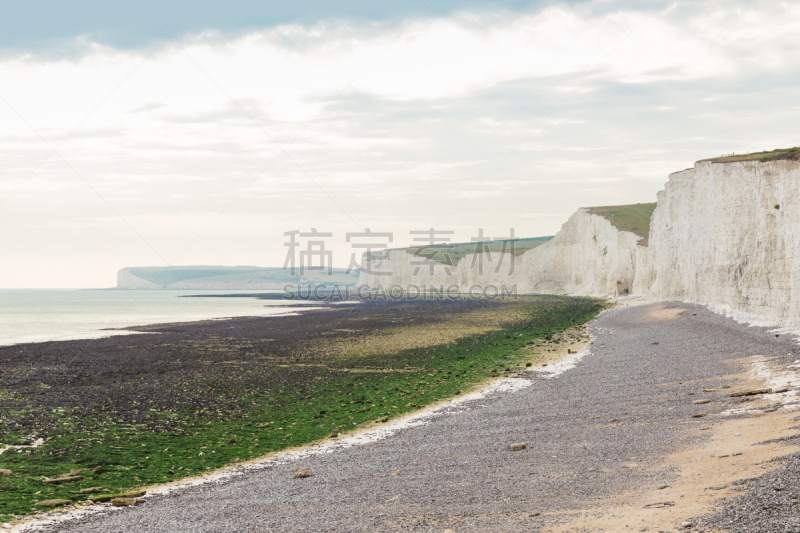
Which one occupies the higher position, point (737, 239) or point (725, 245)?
point (737, 239)

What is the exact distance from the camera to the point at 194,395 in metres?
17.3

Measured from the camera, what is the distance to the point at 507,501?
24.1 ft

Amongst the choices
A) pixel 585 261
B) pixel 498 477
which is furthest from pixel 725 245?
pixel 585 261

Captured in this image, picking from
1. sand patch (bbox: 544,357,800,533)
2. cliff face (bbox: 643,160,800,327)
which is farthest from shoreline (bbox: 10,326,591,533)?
cliff face (bbox: 643,160,800,327)

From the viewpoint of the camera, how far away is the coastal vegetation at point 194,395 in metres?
10.6

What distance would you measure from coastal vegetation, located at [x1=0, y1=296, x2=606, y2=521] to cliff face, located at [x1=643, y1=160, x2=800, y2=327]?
37.4 feet

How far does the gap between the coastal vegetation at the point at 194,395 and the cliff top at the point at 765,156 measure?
1624 cm

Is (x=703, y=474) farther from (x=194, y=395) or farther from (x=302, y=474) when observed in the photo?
(x=194, y=395)

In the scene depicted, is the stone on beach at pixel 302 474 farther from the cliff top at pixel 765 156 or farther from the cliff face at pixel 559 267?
the cliff face at pixel 559 267

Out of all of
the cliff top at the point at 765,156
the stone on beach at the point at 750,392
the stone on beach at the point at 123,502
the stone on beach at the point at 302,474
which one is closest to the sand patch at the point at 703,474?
the stone on beach at the point at 750,392

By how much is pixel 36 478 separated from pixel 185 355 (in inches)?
696

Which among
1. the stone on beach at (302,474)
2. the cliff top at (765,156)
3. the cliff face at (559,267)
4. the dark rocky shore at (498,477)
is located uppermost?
the cliff top at (765,156)

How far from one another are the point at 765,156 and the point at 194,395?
3581 centimetres

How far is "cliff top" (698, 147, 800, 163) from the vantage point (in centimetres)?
3134
